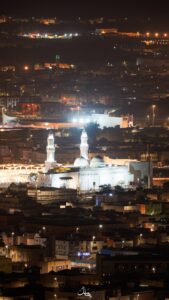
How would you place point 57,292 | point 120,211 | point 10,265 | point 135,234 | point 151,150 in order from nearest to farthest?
1. point 57,292
2. point 10,265
3. point 135,234
4. point 120,211
5. point 151,150

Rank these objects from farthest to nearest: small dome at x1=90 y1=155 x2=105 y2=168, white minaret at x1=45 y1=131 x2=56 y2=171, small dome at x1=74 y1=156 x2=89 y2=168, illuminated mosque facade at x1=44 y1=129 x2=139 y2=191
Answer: white minaret at x1=45 y1=131 x2=56 y2=171 < small dome at x1=90 y1=155 x2=105 y2=168 < small dome at x1=74 y1=156 x2=89 y2=168 < illuminated mosque facade at x1=44 y1=129 x2=139 y2=191

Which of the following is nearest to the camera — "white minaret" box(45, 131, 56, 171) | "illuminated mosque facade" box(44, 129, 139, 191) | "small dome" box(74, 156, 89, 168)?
"illuminated mosque facade" box(44, 129, 139, 191)

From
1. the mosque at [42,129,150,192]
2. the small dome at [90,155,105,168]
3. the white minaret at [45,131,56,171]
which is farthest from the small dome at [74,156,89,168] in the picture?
the white minaret at [45,131,56,171]

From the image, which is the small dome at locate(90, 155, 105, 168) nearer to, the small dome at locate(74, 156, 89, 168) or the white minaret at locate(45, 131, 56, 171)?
the small dome at locate(74, 156, 89, 168)

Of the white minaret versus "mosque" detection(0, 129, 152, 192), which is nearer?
"mosque" detection(0, 129, 152, 192)

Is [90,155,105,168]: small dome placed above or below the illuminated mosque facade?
above

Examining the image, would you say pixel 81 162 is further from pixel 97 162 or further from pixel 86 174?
pixel 86 174

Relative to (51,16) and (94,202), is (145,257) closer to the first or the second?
(94,202)

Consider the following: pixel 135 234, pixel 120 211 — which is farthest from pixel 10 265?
pixel 120 211
